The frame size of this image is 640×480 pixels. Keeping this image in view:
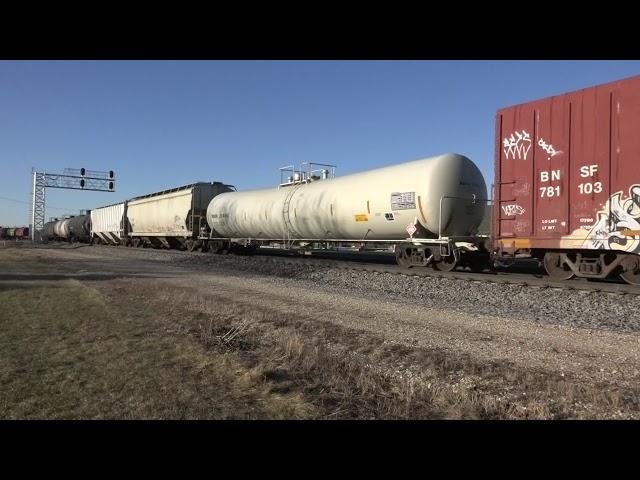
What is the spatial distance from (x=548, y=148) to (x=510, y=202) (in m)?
1.65

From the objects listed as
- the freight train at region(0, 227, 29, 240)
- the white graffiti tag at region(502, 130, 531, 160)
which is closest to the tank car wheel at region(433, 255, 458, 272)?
the white graffiti tag at region(502, 130, 531, 160)

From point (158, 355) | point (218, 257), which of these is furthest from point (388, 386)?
point (218, 257)

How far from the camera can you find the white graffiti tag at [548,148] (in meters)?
12.4

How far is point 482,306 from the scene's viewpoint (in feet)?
34.7

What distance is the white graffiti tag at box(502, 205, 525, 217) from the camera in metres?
13.2

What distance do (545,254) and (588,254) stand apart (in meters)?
1.06

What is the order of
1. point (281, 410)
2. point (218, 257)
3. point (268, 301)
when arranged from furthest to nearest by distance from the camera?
point (218, 257) < point (268, 301) < point (281, 410)

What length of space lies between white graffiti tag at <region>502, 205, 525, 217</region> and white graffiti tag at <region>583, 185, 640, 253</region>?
6.67ft

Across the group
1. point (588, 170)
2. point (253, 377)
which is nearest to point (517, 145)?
point (588, 170)

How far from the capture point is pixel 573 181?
11.9 meters

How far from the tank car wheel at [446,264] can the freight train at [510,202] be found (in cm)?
4

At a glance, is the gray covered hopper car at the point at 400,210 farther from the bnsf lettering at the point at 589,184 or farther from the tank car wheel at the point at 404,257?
the bnsf lettering at the point at 589,184

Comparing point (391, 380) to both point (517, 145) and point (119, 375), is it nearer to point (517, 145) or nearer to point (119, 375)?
point (119, 375)
